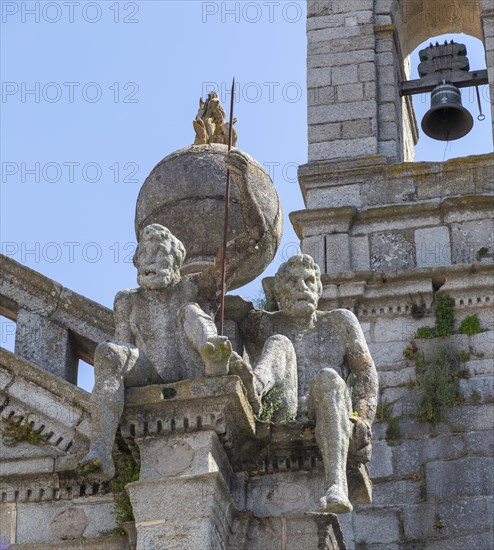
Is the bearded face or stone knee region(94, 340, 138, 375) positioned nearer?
stone knee region(94, 340, 138, 375)

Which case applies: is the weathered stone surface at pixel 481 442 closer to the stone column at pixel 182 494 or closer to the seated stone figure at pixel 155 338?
the seated stone figure at pixel 155 338

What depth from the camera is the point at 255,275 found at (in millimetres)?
11648

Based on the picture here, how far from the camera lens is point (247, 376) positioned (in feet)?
35.0

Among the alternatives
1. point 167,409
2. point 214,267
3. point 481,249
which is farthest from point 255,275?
point 481,249

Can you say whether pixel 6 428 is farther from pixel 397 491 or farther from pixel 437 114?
pixel 437 114

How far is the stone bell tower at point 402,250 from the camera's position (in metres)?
13.7

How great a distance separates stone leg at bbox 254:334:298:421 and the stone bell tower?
2.65 meters

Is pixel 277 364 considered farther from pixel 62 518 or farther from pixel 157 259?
pixel 62 518

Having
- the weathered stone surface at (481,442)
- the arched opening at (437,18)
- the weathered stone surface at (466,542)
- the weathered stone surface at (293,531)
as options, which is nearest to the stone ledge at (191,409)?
the weathered stone surface at (293,531)

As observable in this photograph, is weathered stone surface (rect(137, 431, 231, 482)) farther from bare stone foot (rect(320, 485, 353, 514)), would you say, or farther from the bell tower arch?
the bell tower arch

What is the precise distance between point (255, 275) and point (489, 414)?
3.15m

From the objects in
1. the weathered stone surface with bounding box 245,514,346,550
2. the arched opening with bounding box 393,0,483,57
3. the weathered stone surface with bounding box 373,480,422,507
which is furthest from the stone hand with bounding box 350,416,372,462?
the arched opening with bounding box 393,0,483,57

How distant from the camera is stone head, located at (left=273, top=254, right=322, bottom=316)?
11.5 m

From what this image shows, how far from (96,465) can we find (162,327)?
3.53 feet
